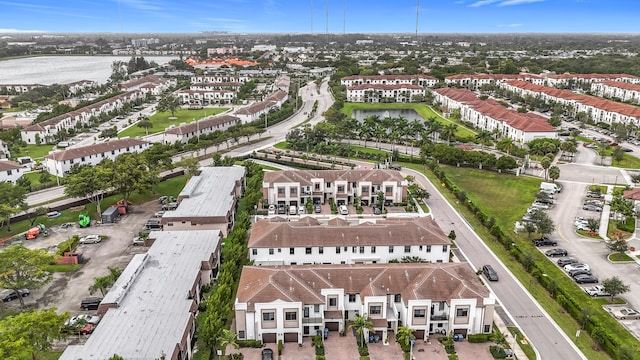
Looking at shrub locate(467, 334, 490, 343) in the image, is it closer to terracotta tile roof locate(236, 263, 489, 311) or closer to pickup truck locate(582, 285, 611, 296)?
terracotta tile roof locate(236, 263, 489, 311)

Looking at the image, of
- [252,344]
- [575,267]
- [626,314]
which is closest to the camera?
[252,344]

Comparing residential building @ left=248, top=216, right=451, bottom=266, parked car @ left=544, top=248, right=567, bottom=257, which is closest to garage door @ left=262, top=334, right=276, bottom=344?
residential building @ left=248, top=216, right=451, bottom=266

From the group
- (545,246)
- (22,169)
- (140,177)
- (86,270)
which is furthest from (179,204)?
(545,246)

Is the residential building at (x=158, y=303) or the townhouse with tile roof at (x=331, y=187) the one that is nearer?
the residential building at (x=158, y=303)

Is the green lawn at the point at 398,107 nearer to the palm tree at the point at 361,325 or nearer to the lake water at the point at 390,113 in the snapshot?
the lake water at the point at 390,113

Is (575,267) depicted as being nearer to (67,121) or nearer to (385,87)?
(67,121)

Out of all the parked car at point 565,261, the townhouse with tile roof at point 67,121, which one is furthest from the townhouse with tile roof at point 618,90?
the townhouse with tile roof at point 67,121

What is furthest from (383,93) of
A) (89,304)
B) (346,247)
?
(89,304)
